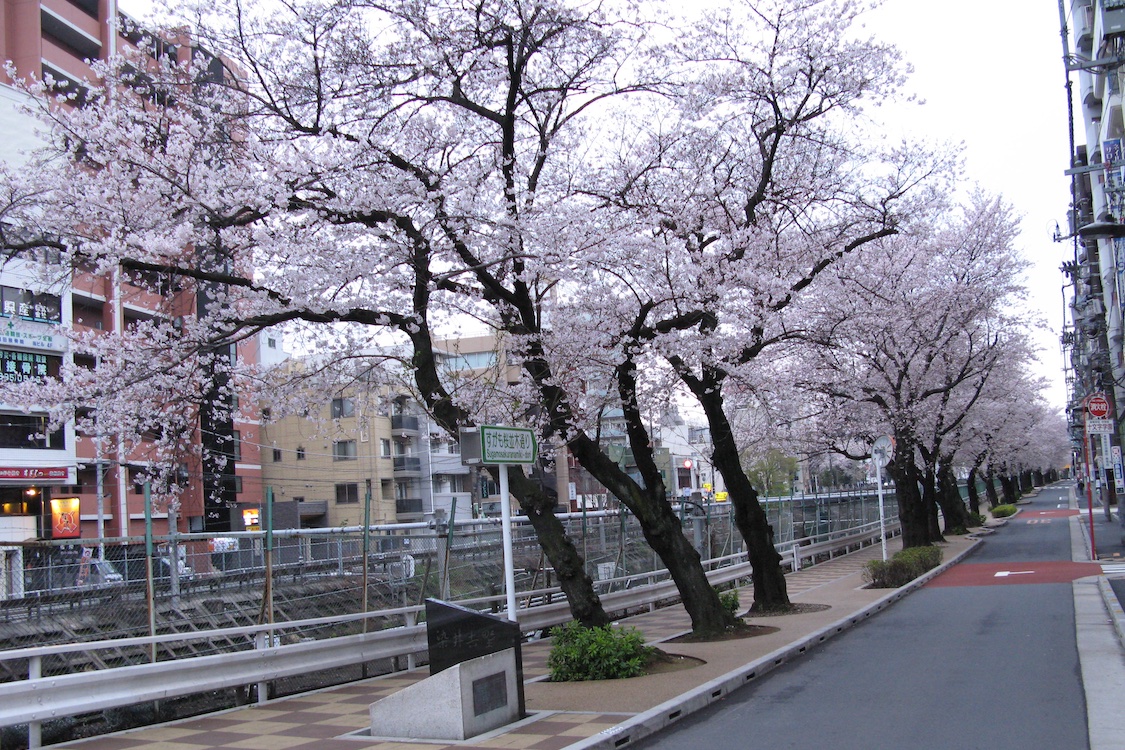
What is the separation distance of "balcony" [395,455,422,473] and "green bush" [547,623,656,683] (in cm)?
4293

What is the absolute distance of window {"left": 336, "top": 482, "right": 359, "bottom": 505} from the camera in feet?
169

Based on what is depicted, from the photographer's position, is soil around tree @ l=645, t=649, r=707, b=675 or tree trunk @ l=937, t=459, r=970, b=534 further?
tree trunk @ l=937, t=459, r=970, b=534

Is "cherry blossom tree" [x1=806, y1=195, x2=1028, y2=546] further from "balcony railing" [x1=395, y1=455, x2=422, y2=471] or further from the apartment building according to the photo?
"balcony railing" [x1=395, y1=455, x2=422, y2=471]

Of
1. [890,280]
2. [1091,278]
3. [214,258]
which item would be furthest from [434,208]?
[1091,278]

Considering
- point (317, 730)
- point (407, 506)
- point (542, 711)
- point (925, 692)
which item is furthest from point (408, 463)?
point (925, 692)

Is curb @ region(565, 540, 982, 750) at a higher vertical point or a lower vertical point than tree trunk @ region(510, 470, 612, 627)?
lower

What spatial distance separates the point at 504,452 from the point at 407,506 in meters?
45.1

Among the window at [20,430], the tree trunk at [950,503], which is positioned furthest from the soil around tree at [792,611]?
the tree trunk at [950,503]

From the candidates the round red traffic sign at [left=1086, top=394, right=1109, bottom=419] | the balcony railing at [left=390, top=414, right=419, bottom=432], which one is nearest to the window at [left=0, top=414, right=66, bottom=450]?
the balcony railing at [left=390, top=414, right=419, bottom=432]

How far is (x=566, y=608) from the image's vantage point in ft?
54.0

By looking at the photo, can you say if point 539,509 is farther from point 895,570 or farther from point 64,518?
point 64,518

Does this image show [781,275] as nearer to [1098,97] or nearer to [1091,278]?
[1098,97]

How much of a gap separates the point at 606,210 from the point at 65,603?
9036 millimetres

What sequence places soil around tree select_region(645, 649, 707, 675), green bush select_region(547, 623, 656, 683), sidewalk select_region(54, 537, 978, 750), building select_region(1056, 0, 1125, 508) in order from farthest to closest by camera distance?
building select_region(1056, 0, 1125, 508) → soil around tree select_region(645, 649, 707, 675) → green bush select_region(547, 623, 656, 683) → sidewalk select_region(54, 537, 978, 750)
